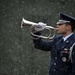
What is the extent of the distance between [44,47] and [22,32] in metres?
2.88

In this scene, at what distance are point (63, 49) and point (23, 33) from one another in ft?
10.7

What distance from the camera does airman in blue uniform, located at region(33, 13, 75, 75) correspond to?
4.41m

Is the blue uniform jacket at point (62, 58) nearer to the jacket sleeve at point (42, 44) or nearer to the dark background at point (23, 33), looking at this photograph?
the jacket sleeve at point (42, 44)

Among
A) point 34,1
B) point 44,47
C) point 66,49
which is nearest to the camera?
point 66,49

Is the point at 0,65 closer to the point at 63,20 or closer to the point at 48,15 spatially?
the point at 48,15

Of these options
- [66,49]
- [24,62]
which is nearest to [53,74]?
[66,49]

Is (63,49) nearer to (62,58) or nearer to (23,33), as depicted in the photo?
(62,58)

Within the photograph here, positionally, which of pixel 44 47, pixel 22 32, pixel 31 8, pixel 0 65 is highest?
pixel 44 47

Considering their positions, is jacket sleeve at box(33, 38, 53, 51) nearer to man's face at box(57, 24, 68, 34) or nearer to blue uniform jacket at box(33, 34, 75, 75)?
blue uniform jacket at box(33, 34, 75, 75)

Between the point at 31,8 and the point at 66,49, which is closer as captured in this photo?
the point at 66,49

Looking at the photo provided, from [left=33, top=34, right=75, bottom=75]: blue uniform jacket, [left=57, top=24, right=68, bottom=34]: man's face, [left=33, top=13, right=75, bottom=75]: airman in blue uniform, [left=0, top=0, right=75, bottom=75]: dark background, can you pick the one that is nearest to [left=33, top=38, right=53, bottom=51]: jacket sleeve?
[left=33, top=13, right=75, bottom=75]: airman in blue uniform

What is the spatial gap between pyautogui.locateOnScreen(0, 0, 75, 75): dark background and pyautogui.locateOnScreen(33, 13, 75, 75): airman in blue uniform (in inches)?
113

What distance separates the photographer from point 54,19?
7.64 m

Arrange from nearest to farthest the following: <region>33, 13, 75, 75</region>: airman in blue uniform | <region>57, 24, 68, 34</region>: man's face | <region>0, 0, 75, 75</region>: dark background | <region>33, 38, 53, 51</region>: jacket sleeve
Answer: <region>33, 13, 75, 75</region>: airman in blue uniform
<region>57, 24, 68, 34</region>: man's face
<region>33, 38, 53, 51</region>: jacket sleeve
<region>0, 0, 75, 75</region>: dark background
